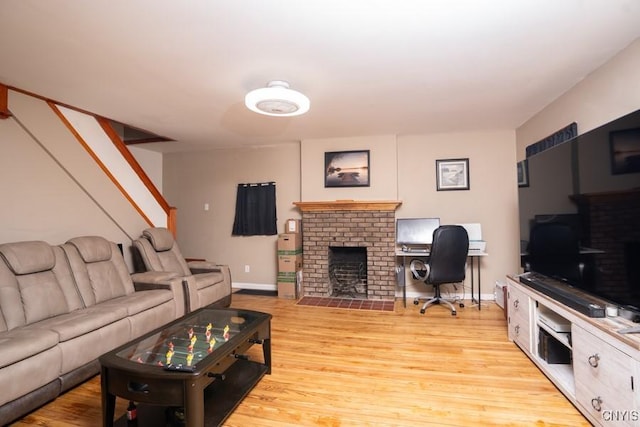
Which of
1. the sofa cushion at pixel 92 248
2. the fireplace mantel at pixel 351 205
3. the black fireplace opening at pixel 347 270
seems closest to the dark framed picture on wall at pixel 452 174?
the fireplace mantel at pixel 351 205

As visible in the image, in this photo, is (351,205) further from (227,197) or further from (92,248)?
(92,248)

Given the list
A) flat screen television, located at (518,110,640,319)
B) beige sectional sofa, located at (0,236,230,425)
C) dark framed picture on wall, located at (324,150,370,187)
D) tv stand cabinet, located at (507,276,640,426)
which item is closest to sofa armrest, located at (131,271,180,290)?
beige sectional sofa, located at (0,236,230,425)

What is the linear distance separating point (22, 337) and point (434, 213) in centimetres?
429

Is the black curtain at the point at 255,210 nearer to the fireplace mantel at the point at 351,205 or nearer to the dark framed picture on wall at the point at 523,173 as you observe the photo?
the fireplace mantel at the point at 351,205

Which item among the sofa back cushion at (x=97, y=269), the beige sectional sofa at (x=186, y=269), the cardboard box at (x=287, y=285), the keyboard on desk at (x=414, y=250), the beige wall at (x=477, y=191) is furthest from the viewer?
the cardboard box at (x=287, y=285)

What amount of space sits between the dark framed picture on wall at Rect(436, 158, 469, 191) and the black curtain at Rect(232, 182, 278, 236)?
2.48 metres

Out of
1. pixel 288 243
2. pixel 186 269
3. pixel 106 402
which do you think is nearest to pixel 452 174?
pixel 288 243

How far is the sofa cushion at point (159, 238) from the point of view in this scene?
12.2 ft

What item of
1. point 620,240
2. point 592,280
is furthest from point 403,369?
point 620,240

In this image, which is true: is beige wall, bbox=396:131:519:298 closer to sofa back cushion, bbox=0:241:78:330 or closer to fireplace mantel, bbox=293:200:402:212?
fireplace mantel, bbox=293:200:402:212

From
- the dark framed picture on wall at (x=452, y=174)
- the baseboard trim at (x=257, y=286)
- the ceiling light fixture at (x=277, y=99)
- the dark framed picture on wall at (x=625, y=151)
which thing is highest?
the ceiling light fixture at (x=277, y=99)

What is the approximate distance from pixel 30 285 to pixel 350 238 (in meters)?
3.35

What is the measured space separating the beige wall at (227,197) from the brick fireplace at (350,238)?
1.78ft

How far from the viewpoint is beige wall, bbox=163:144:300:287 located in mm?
4926
